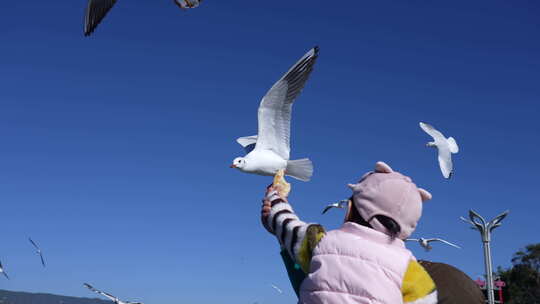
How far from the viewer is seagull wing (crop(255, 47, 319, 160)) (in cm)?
586

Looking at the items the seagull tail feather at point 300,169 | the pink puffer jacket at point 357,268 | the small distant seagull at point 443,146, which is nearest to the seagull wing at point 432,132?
the small distant seagull at point 443,146

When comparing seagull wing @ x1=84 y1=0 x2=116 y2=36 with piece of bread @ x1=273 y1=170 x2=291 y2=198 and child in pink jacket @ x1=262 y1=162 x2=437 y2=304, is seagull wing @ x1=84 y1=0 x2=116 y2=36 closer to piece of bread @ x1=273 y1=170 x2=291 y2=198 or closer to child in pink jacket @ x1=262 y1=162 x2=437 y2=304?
piece of bread @ x1=273 y1=170 x2=291 y2=198

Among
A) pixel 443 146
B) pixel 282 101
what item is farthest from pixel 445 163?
pixel 282 101

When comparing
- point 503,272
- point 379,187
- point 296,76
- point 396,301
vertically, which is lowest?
point 396,301

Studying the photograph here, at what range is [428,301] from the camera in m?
1.98

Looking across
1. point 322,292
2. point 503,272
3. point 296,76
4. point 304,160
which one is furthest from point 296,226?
point 503,272

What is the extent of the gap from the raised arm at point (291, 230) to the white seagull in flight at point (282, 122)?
7.59 ft

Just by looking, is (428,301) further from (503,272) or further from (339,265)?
(503,272)

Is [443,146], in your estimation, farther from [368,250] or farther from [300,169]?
[368,250]

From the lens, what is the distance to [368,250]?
6.75ft

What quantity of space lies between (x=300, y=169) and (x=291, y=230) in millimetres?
3334

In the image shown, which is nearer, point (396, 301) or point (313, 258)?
point (396, 301)

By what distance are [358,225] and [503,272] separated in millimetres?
44442

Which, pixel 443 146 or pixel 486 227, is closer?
pixel 443 146
